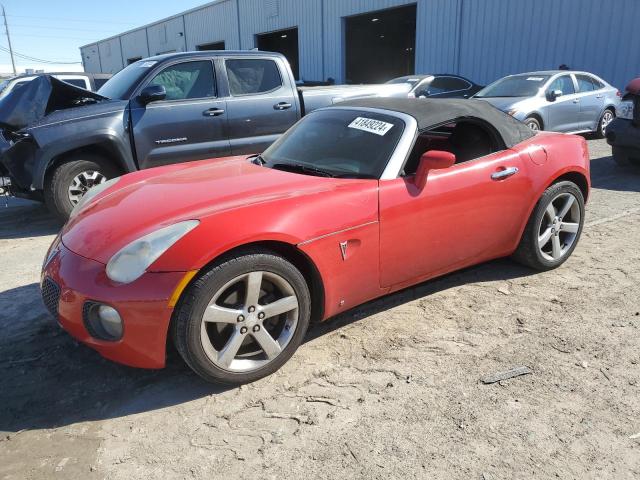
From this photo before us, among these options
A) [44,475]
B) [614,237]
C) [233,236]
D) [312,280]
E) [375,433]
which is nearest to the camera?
[44,475]

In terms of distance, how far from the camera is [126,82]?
20.1 feet

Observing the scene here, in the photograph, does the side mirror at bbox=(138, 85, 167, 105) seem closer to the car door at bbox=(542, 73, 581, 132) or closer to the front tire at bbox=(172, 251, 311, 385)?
the front tire at bbox=(172, 251, 311, 385)

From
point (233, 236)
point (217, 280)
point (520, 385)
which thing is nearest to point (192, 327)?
point (217, 280)

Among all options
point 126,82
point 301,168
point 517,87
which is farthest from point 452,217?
point 517,87

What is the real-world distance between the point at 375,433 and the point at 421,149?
2.39m

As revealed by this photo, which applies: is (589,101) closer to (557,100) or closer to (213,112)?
(557,100)

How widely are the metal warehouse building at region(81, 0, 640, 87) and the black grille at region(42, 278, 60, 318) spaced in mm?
15055

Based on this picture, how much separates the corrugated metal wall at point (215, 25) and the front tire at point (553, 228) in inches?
1096

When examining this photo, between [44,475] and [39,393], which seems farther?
[39,393]

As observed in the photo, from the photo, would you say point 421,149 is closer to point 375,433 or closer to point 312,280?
point 312,280

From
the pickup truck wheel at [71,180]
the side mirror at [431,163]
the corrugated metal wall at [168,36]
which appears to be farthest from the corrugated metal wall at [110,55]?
the side mirror at [431,163]

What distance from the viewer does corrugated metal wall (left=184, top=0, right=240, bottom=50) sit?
28828 mm

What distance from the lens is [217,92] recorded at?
243 inches

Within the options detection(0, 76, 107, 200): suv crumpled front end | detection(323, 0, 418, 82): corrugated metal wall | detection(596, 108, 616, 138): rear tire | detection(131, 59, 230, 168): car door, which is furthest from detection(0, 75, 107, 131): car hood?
detection(323, 0, 418, 82): corrugated metal wall
